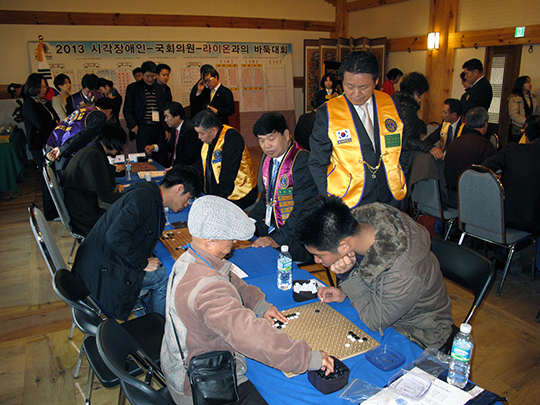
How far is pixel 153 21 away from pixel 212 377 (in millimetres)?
8082

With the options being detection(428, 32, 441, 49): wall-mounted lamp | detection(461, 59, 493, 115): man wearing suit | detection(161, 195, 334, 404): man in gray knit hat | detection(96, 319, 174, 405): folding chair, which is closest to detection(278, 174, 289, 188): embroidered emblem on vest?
detection(161, 195, 334, 404): man in gray knit hat

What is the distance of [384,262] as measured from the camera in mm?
1430

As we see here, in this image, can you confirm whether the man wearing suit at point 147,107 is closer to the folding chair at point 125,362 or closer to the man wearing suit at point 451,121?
the man wearing suit at point 451,121

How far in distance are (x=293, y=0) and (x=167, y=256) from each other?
8.36 m

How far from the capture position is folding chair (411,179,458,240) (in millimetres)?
3516

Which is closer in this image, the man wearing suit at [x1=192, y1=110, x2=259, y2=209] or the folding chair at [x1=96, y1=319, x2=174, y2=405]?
the folding chair at [x1=96, y1=319, x2=174, y2=405]

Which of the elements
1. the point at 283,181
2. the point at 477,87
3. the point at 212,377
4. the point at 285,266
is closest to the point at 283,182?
the point at 283,181

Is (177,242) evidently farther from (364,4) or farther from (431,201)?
(364,4)

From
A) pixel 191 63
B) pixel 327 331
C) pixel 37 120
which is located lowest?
pixel 327 331

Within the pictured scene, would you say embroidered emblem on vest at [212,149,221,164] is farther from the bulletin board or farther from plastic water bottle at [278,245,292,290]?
the bulletin board

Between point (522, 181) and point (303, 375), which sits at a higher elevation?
point (522, 181)

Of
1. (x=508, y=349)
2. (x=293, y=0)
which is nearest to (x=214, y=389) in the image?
(x=508, y=349)

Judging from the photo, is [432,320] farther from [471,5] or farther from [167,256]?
[471,5]

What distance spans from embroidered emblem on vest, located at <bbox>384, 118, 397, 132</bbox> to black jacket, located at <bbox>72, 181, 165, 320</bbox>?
1416 mm
